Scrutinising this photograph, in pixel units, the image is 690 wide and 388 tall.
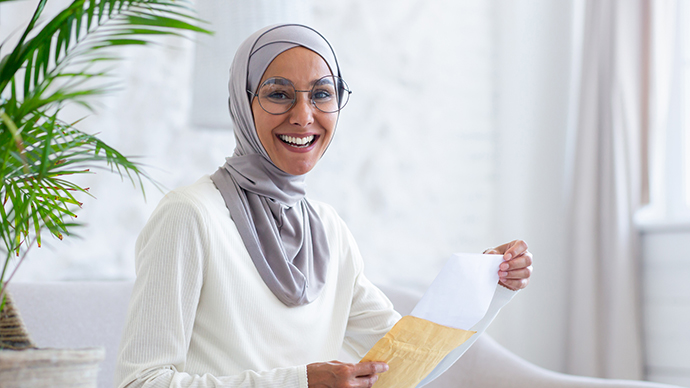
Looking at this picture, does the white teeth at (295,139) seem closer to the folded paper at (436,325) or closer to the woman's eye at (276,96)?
the woman's eye at (276,96)

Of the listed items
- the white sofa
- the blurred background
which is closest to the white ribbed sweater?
the white sofa

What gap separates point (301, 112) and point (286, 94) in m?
0.05

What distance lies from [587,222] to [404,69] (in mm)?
960

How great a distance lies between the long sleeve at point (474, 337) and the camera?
3.81 ft

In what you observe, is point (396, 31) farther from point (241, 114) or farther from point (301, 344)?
point (301, 344)

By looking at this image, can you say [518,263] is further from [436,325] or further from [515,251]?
[436,325]

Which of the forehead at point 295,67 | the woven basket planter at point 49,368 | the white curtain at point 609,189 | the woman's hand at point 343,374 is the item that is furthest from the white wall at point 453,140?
the woven basket planter at point 49,368

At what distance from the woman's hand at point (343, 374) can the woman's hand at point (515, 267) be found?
0.35 meters

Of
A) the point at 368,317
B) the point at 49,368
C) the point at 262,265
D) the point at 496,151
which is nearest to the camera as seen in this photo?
the point at 49,368

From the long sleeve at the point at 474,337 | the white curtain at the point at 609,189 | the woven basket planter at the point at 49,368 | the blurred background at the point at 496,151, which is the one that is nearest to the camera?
the woven basket planter at the point at 49,368

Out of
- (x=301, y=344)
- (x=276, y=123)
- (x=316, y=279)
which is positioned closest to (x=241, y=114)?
(x=276, y=123)

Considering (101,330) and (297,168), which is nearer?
(297,168)

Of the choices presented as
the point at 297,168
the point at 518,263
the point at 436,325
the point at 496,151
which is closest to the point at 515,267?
the point at 518,263

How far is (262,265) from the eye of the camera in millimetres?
1170
